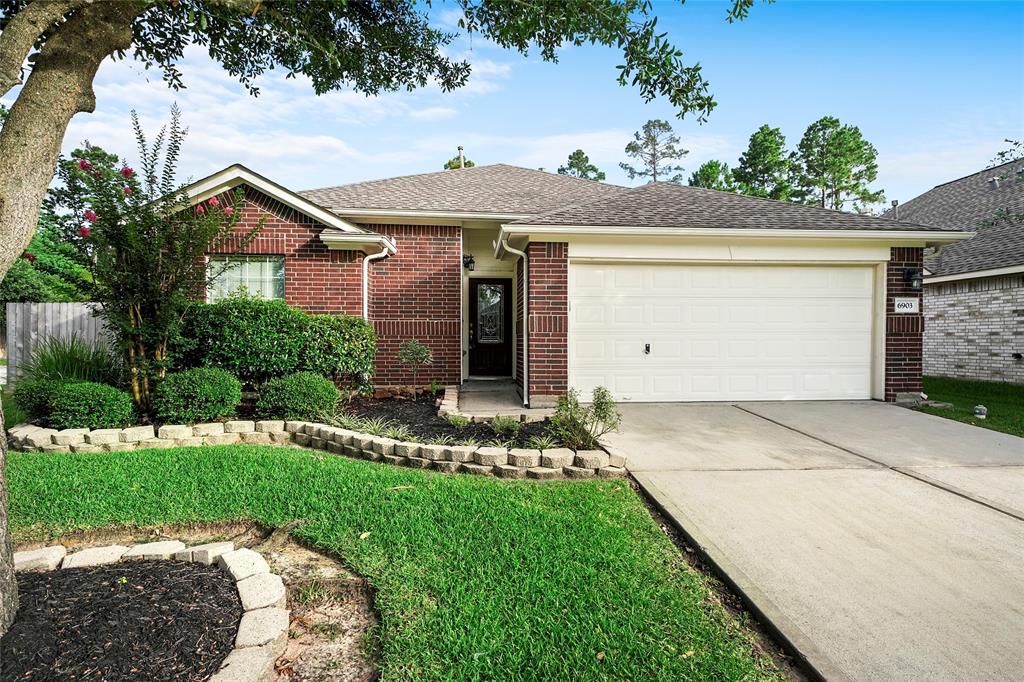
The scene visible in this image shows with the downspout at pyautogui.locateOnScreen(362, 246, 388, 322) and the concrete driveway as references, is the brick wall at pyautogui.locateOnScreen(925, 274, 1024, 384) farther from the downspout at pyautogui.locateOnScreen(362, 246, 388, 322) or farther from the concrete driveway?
the downspout at pyautogui.locateOnScreen(362, 246, 388, 322)

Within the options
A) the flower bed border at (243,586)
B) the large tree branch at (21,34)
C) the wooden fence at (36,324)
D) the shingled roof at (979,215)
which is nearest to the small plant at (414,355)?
the wooden fence at (36,324)

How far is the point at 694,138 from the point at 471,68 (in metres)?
37.5

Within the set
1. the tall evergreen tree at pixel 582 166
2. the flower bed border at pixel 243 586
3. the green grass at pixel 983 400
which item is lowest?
the green grass at pixel 983 400

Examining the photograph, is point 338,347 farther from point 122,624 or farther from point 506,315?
point 122,624

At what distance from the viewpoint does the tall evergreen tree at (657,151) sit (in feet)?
128

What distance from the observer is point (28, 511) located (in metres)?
3.58

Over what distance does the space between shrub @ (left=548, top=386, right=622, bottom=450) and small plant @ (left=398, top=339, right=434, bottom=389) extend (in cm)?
374

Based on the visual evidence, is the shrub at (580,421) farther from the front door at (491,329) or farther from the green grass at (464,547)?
the front door at (491,329)

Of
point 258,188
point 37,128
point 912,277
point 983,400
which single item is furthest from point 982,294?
point 37,128

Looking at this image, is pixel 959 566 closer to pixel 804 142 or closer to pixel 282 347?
pixel 282 347

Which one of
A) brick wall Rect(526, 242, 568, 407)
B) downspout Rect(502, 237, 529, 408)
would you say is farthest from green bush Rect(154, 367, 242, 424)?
brick wall Rect(526, 242, 568, 407)

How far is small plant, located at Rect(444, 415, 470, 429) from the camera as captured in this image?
562 centimetres

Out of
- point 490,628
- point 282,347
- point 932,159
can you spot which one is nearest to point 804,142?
point 932,159

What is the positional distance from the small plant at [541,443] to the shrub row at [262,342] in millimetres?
3613
